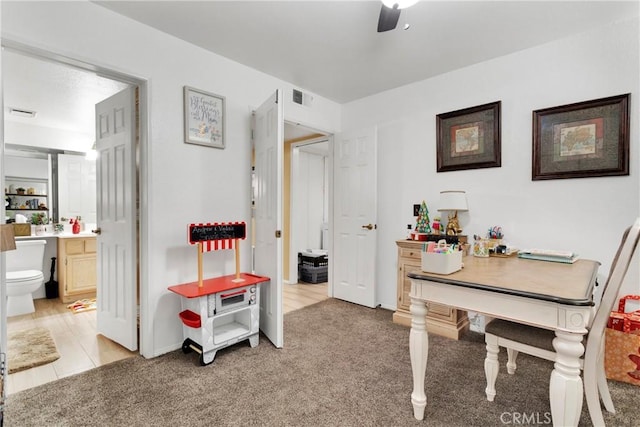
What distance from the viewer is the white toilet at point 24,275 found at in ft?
10.7

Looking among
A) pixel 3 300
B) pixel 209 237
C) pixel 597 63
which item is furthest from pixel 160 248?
pixel 597 63

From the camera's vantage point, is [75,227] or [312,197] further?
[312,197]

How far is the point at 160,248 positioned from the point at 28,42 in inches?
59.4

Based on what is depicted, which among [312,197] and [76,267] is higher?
[312,197]

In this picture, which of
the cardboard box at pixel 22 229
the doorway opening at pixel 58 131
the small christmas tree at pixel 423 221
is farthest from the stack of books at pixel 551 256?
the cardboard box at pixel 22 229

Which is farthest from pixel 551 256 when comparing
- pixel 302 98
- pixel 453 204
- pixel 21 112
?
pixel 21 112

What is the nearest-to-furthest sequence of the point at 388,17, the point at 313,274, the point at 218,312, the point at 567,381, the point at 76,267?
the point at 567,381 → the point at 388,17 → the point at 218,312 → the point at 76,267 → the point at 313,274

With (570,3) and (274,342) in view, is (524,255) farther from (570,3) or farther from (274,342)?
(274,342)

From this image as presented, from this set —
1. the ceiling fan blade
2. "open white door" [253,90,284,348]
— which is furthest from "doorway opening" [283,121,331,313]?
the ceiling fan blade

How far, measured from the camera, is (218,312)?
91.7 inches

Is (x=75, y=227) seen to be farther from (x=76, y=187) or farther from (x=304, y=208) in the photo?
(x=304, y=208)

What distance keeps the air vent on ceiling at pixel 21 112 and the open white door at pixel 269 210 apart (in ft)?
10.3

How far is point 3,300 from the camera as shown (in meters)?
1.75

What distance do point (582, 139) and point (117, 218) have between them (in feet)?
12.9
